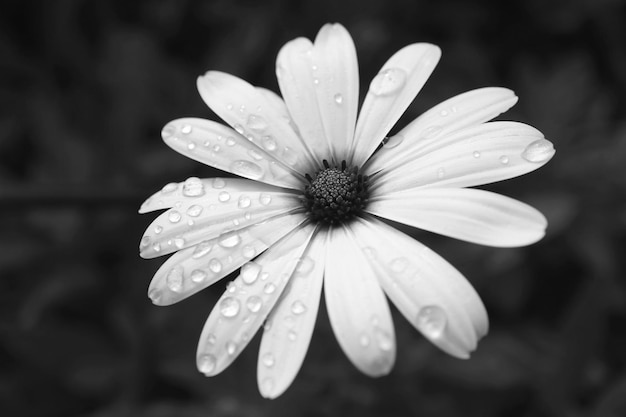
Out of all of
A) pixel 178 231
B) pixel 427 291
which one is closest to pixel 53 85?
pixel 178 231

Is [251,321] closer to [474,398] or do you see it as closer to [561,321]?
[474,398]

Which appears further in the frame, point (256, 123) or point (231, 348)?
point (256, 123)

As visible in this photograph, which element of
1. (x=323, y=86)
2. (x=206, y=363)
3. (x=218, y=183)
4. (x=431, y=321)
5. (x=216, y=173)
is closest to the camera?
(x=431, y=321)

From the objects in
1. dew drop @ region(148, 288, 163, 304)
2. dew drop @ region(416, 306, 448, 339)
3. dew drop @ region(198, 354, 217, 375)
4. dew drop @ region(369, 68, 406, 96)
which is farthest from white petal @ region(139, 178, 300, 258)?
dew drop @ region(416, 306, 448, 339)

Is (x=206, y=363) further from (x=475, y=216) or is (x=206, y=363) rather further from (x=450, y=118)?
(x=450, y=118)

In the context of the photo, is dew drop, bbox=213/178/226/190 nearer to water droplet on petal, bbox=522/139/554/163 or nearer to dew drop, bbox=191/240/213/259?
dew drop, bbox=191/240/213/259

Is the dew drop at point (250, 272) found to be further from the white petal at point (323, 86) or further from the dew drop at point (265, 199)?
the white petal at point (323, 86)

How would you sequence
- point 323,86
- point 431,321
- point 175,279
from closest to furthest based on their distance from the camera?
point 431,321 → point 175,279 → point 323,86

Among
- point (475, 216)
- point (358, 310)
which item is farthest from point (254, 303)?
point (475, 216)
